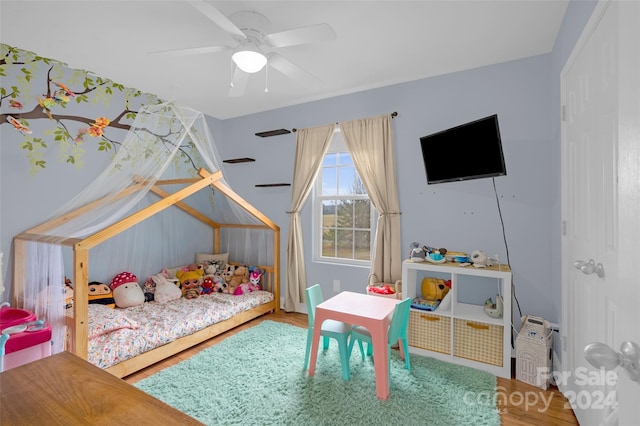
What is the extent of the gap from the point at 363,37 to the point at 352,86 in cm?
95

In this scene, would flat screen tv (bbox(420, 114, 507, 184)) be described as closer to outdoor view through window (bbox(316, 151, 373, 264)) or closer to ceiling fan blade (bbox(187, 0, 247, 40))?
outdoor view through window (bbox(316, 151, 373, 264))

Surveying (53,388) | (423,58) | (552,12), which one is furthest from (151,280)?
(552,12)

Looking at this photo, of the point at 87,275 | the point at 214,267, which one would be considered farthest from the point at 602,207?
the point at 214,267

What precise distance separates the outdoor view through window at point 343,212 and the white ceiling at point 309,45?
37.9 inches

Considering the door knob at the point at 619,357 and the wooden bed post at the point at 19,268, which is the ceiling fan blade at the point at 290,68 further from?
the wooden bed post at the point at 19,268

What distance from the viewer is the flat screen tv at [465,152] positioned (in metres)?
2.38

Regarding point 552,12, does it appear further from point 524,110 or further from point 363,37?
point 363,37

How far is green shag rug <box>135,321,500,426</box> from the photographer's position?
1.92 meters

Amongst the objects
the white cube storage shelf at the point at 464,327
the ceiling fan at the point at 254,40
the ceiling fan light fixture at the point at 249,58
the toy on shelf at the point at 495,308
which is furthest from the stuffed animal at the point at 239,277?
the toy on shelf at the point at 495,308

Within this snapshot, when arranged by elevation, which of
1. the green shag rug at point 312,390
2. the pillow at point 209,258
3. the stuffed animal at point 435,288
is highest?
the pillow at point 209,258

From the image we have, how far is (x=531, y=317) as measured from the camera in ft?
8.27

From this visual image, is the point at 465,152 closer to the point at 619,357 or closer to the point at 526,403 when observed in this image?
the point at 526,403

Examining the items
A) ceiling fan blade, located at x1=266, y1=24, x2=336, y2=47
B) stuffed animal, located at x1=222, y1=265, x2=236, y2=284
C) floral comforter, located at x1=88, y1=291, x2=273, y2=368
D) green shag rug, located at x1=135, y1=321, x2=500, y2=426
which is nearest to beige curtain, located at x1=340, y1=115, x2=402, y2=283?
green shag rug, located at x1=135, y1=321, x2=500, y2=426

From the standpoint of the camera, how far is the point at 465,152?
260 cm
